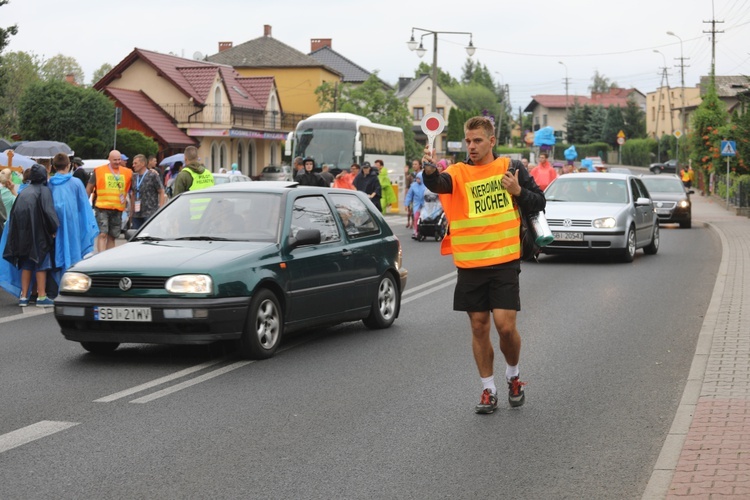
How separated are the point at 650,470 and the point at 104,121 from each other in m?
52.5

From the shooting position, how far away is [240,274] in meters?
9.56

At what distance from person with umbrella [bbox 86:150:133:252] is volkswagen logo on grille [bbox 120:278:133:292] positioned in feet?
25.3

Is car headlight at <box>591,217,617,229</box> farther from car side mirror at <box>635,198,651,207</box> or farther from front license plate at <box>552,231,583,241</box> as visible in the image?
car side mirror at <box>635,198,651,207</box>

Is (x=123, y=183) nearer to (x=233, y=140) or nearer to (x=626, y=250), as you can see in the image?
(x=626, y=250)

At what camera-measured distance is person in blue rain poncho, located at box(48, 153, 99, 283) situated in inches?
560

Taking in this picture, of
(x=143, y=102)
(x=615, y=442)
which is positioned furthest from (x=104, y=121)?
(x=615, y=442)

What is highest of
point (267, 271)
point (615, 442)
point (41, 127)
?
point (41, 127)

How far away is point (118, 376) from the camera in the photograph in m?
9.00

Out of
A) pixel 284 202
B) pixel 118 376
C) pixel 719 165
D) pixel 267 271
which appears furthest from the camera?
pixel 719 165

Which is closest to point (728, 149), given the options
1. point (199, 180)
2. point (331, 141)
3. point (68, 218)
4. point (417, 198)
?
point (331, 141)

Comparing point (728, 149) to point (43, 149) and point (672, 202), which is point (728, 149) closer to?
point (672, 202)

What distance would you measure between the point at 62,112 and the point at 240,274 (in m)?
47.2

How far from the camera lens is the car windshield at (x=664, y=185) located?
3575 centimetres

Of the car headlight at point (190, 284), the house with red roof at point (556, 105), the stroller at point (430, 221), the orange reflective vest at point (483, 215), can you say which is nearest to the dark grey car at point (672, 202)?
the stroller at point (430, 221)
